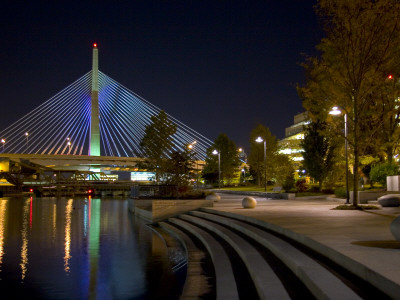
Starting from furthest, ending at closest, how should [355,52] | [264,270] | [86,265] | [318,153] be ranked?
[318,153], [355,52], [86,265], [264,270]

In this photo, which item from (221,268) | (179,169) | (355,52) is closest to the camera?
(221,268)

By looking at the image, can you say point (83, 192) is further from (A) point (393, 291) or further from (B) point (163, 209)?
(A) point (393, 291)

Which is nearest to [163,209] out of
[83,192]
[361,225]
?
[361,225]

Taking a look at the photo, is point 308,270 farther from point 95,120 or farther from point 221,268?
point 95,120

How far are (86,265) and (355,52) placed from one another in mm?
12460

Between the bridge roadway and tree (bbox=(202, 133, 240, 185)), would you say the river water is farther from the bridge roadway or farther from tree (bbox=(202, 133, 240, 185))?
the bridge roadway

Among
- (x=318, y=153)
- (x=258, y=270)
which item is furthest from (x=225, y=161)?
(x=258, y=270)

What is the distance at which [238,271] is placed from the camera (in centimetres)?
802

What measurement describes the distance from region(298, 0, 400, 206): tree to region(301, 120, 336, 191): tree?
1243 cm

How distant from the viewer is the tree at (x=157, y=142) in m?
42.9

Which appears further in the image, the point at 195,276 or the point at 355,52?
the point at 355,52

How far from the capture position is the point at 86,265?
32.3ft

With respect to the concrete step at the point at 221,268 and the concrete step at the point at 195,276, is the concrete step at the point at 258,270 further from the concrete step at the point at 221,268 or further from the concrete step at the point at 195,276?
the concrete step at the point at 195,276

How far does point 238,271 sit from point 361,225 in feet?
16.4
